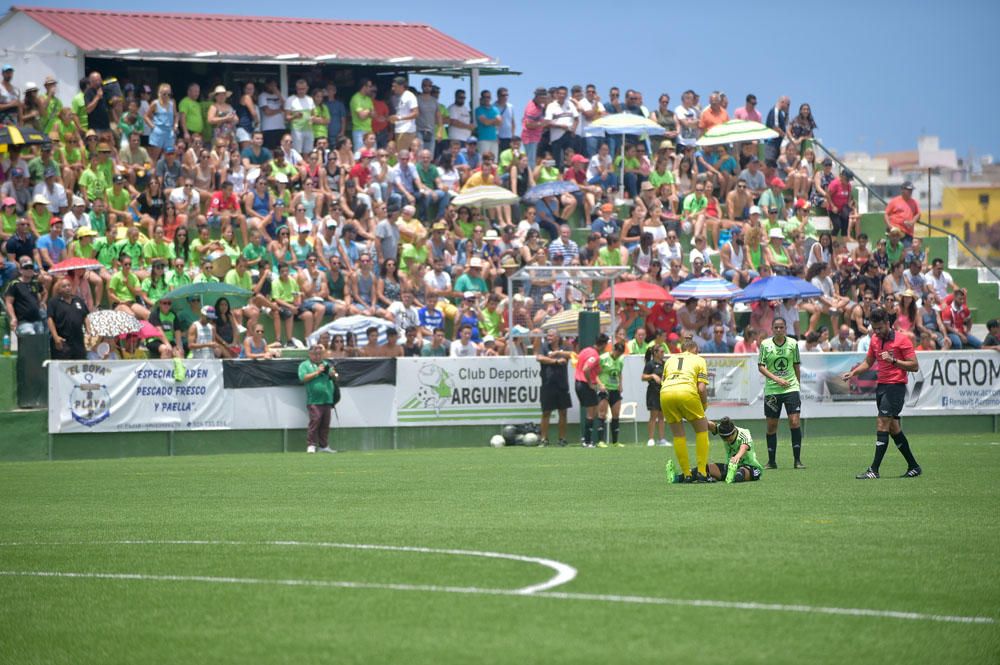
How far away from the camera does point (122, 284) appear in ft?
83.5

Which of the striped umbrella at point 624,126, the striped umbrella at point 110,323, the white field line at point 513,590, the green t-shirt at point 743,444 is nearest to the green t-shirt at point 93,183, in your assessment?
the striped umbrella at point 110,323

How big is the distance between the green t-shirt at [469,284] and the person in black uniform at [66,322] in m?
7.86

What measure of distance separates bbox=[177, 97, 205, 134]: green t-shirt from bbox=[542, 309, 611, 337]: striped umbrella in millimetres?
8245

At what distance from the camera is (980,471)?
18250 millimetres

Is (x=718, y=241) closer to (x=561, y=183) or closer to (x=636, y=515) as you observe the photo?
(x=561, y=183)

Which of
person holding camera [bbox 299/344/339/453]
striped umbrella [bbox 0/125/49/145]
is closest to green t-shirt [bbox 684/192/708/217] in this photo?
person holding camera [bbox 299/344/339/453]

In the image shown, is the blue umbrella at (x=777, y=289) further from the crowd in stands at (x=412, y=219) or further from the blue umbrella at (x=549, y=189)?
the blue umbrella at (x=549, y=189)

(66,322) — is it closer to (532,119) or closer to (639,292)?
(639,292)

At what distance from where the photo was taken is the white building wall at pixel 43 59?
3053 centimetres

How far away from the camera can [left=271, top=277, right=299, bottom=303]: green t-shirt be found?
88.4 feet

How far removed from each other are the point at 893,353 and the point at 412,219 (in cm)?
1434

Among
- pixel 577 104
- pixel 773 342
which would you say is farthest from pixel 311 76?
pixel 773 342

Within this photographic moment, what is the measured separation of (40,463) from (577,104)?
16.2m

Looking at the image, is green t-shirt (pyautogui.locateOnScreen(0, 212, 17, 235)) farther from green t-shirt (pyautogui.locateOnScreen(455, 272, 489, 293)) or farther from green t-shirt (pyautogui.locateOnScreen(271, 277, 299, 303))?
green t-shirt (pyautogui.locateOnScreen(455, 272, 489, 293))
